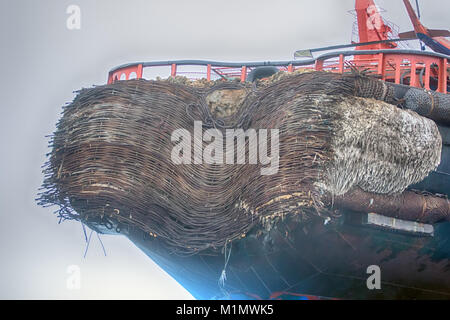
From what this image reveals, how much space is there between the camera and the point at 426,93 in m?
11.1

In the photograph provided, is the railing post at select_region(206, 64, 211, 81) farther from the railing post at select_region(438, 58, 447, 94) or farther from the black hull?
the railing post at select_region(438, 58, 447, 94)

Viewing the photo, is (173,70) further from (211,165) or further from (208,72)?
(211,165)

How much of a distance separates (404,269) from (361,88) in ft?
11.4

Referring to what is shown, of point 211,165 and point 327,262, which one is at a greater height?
→ point 211,165

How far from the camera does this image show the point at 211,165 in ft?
35.3

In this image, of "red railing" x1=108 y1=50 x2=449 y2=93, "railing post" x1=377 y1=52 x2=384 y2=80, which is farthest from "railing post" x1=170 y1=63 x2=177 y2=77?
"railing post" x1=377 y1=52 x2=384 y2=80

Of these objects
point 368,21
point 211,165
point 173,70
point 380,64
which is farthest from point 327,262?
point 368,21

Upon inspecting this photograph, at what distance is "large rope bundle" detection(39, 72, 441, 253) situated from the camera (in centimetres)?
955

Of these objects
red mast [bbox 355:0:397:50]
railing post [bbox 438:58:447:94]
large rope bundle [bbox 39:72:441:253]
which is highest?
red mast [bbox 355:0:397:50]

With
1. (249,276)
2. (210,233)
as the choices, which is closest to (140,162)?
(210,233)

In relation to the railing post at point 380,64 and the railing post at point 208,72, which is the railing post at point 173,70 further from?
the railing post at point 380,64

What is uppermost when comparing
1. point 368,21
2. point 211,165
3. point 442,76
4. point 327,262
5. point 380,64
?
point 368,21

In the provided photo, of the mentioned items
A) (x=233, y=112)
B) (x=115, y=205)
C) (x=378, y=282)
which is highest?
(x=233, y=112)

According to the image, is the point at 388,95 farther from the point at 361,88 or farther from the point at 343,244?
the point at 343,244
